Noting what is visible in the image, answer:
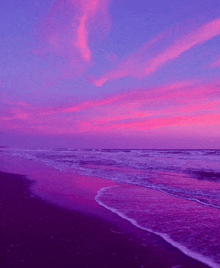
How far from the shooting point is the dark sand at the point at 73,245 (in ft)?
14.9

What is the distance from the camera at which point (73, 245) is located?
5242 mm

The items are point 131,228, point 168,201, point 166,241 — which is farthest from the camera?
point 168,201

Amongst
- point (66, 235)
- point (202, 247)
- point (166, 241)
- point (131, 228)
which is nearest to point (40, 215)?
point (66, 235)

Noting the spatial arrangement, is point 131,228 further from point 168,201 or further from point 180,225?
point 168,201

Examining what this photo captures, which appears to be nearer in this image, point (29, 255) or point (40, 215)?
point (29, 255)

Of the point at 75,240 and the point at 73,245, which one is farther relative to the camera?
→ the point at 75,240

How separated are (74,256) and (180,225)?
129 inches

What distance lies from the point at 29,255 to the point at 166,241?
2.83 metres

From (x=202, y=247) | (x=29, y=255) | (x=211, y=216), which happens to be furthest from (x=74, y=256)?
(x=211, y=216)

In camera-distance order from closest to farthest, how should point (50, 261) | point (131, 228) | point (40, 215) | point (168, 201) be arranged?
point (50, 261), point (131, 228), point (40, 215), point (168, 201)

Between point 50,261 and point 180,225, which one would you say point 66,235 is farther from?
point 180,225

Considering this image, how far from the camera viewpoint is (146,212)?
819 centimetres

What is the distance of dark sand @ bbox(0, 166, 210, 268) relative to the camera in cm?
455

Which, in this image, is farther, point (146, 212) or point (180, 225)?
point (146, 212)
